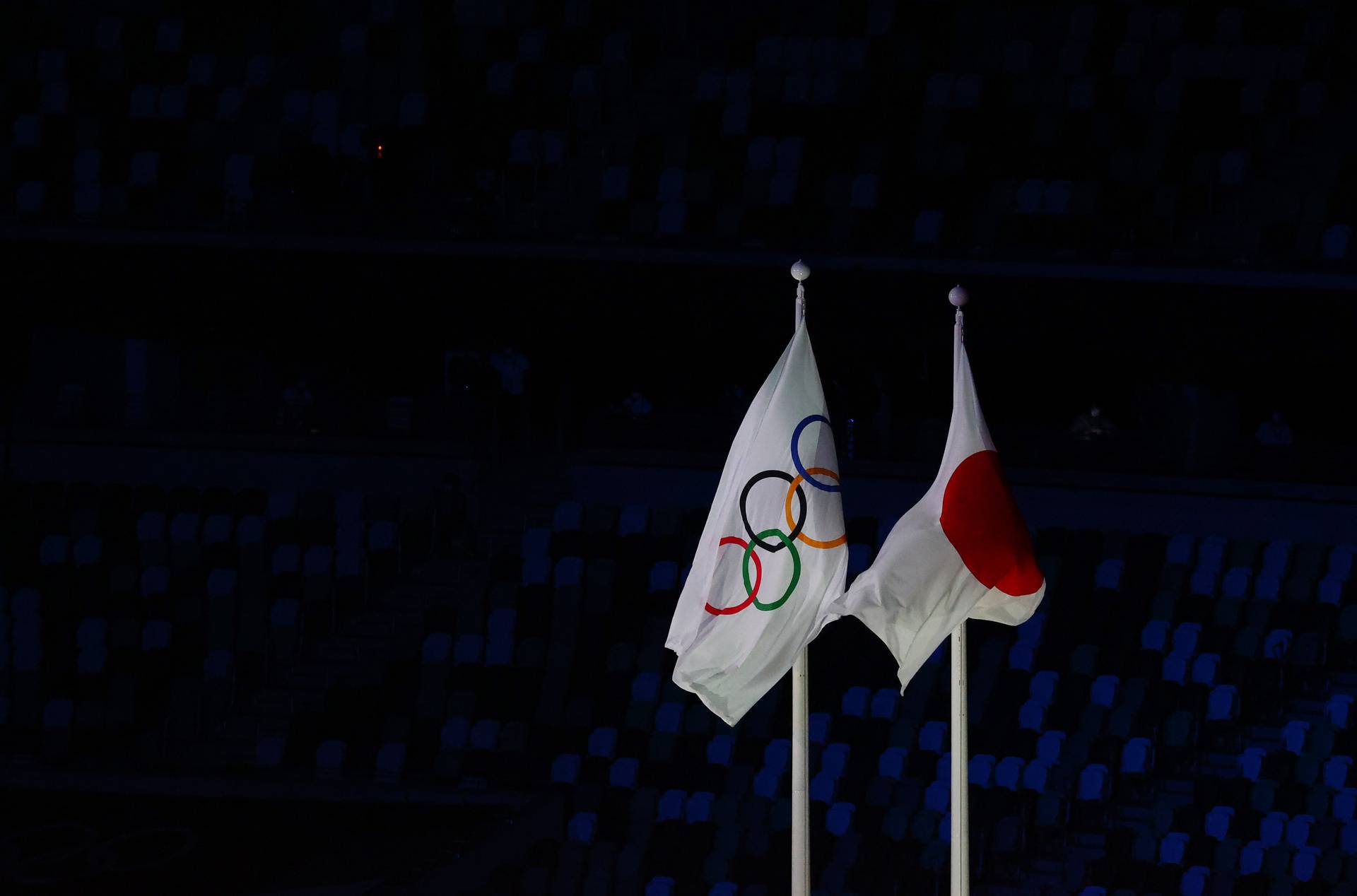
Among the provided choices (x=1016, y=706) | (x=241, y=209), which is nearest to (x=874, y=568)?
(x=1016, y=706)

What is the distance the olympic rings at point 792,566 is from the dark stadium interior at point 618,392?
5533 mm

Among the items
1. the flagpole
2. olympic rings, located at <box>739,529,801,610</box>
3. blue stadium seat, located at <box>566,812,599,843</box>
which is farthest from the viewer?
blue stadium seat, located at <box>566,812,599,843</box>

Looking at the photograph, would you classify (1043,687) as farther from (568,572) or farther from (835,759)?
(568,572)

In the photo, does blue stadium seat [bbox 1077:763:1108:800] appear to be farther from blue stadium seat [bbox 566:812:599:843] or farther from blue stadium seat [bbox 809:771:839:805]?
blue stadium seat [bbox 566:812:599:843]

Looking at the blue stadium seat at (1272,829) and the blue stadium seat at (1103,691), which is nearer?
the blue stadium seat at (1272,829)

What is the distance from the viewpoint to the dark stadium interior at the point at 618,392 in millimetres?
13344

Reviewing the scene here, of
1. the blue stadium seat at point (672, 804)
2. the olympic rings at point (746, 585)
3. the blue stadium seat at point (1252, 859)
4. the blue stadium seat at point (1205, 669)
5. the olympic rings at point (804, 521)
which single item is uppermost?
the olympic rings at point (804, 521)

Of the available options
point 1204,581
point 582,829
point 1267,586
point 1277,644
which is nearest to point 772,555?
point 582,829

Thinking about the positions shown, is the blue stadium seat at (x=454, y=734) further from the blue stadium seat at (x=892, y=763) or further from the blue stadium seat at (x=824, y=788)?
the blue stadium seat at (x=892, y=763)

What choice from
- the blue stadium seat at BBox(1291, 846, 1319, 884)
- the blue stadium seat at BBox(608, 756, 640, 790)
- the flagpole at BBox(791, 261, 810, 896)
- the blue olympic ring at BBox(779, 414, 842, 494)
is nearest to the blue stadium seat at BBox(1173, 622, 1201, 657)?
the blue stadium seat at BBox(1291, 846, 1319, 884)

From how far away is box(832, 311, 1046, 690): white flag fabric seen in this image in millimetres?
7254

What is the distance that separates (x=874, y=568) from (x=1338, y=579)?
853 cm

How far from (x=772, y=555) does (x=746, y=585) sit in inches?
5.8

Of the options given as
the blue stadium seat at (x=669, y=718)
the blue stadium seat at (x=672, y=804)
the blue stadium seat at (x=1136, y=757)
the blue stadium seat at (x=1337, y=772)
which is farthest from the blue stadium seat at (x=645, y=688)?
the blue stadium seat at (x=1337, y=772)
